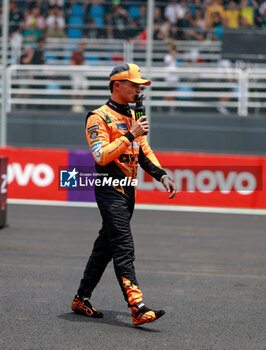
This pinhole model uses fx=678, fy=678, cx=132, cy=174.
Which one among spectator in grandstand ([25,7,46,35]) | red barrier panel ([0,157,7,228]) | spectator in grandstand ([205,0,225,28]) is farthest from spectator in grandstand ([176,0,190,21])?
red barrier panel ([0,157,7,228])

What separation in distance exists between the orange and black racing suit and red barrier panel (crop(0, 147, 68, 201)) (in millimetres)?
7961

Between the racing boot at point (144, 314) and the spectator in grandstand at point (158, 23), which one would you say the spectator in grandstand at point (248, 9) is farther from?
the racing boot at point (144, 314)

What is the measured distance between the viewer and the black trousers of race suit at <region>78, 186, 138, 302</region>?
5266 millimetres

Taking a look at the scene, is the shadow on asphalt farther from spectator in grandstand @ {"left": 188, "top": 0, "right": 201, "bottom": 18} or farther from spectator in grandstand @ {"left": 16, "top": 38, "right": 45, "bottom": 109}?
spectator in grandstand @ {"left": 188, "top": 0, "right": 201, "bottom": 18}

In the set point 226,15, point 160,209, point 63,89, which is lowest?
point 160,209

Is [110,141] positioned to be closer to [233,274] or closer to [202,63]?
[233,274]

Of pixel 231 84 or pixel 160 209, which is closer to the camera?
pixel 160 209

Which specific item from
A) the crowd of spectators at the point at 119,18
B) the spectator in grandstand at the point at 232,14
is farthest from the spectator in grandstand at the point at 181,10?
the spectator in grandstand at the point at 232,14

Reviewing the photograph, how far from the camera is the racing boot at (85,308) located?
5.58 metres

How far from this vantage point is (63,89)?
675 inches

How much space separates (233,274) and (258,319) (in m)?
1.85

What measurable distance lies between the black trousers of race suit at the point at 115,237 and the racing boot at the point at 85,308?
15 cm

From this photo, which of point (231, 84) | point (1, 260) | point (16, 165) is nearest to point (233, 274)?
point (1, 260)

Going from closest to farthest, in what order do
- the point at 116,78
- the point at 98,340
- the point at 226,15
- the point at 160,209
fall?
1. the point at 98,340
2. the point at 116,78
3. the point at 160,209
4. the point at 226,15
